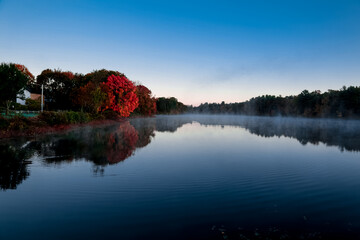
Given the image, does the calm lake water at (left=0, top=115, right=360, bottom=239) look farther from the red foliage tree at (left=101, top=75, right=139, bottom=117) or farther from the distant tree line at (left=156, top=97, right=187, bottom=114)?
the distant tree line at (left=156, top=97, right=187, bottom=114)

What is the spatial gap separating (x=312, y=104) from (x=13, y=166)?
11003cm

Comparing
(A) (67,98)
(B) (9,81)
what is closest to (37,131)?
(B) (9,81)

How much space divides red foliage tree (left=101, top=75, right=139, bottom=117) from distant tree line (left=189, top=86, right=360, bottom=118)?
79715 mm

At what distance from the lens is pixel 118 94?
133 ft

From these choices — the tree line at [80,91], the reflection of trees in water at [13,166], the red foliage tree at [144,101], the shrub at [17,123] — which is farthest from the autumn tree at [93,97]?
the red foliage tree at [144,101]

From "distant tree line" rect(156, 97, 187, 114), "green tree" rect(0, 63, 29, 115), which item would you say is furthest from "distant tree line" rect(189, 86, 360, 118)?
"green tree" rect(0, 63, 29, 115)

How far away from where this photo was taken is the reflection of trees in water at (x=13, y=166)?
7.05m

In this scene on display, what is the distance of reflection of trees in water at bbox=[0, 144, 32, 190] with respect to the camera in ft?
23.1

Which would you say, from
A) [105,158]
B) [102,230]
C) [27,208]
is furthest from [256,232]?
[105,158]

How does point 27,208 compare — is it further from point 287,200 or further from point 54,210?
point 287,200

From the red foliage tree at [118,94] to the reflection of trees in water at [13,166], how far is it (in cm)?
2792

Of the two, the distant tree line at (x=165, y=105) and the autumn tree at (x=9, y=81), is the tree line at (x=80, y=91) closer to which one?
the autumn tree at (x=9, y=81)

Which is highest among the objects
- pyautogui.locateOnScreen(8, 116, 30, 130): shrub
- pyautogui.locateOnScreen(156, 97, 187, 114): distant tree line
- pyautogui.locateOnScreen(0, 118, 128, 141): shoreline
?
pyautogui.locateOnScreen(156, 97, 187, 114): distant tree line

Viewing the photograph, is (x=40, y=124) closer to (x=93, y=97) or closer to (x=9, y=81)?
(x=9, y=81)
